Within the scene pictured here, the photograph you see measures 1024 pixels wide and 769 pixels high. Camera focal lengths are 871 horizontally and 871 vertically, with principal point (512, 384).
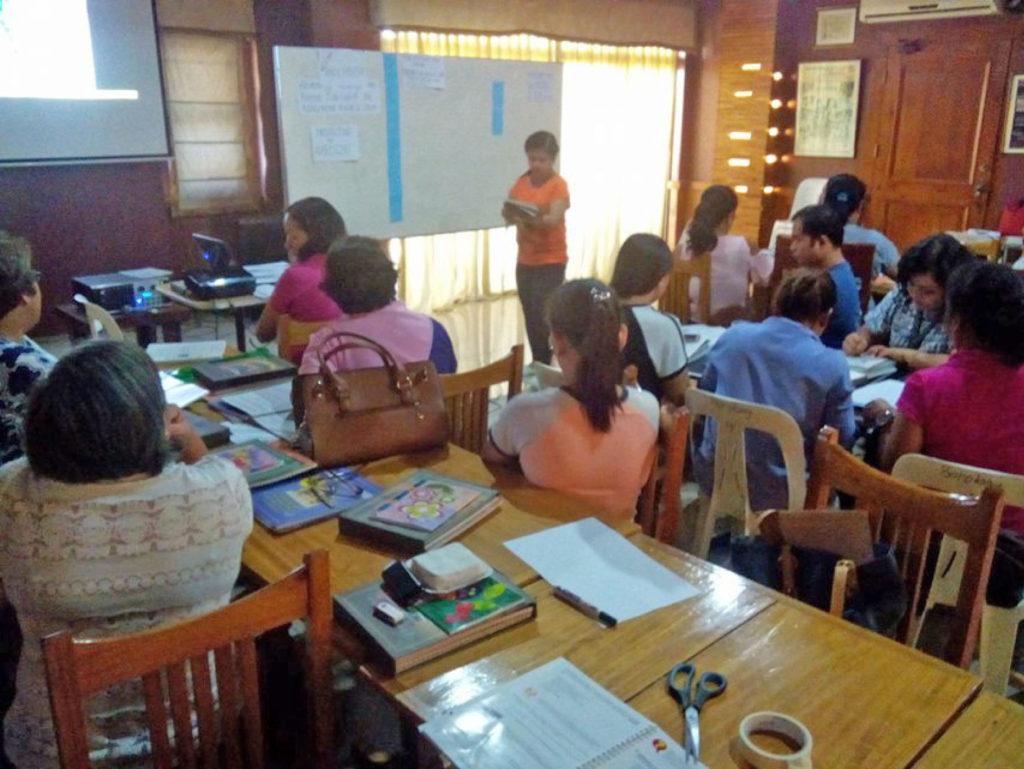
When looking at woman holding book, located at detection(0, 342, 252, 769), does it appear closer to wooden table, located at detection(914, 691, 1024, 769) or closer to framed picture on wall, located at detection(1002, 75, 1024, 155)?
wooden table, located at detection(914, 691, 1024, 769)

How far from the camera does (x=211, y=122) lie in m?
5.52

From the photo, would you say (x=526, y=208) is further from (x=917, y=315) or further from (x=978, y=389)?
(x=978, y=389)

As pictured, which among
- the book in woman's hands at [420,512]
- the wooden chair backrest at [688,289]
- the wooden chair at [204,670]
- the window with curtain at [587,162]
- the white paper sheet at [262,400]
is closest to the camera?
the wooden chair at [204,670]

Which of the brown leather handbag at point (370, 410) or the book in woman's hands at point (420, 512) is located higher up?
the brown leather handbag at point (370, 410)

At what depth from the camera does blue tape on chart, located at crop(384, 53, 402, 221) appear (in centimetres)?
421

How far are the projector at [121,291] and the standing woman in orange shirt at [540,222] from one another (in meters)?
1.73

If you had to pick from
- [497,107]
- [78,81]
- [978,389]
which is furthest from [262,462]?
[497,107]

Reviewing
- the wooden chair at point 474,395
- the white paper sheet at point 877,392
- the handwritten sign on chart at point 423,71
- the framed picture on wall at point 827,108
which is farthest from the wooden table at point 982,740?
the framed picture on wall at point 827,108

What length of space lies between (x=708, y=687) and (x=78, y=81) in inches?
157

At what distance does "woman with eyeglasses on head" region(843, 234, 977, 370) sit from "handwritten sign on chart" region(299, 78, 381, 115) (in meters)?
2.47

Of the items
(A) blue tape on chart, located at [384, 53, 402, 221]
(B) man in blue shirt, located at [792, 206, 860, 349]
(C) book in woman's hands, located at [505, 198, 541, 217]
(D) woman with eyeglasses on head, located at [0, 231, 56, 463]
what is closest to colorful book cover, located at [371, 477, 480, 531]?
(D) woman with eyeglasses on head, located at [0, 231, 56, 463]

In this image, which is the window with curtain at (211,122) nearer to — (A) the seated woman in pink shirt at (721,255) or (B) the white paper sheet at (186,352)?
(B) the white paper sheet at (186,352)

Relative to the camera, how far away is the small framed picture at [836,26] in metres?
6.05

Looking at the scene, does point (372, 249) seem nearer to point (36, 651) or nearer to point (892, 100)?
point (36, 651)
